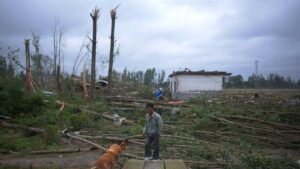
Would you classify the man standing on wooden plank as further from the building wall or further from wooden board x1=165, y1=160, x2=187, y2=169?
the building wall

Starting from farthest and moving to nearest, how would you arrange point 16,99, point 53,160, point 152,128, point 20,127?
point 16,99 → point 20,127 → point 53,160 → point 152,128

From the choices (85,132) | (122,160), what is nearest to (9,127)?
(85,132)

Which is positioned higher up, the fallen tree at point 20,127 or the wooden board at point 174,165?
the wooden board at point 174,165

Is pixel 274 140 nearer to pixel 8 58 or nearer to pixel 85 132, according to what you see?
pixel 85 132

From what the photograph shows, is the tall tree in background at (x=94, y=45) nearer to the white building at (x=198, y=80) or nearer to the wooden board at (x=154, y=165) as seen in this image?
the white building at (x=198, y=80)

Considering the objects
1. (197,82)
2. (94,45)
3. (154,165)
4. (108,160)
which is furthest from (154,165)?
(197,82)

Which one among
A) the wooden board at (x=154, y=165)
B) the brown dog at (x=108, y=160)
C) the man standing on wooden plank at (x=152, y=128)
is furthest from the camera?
the man standing on wooden plank at (x=152, y=128)

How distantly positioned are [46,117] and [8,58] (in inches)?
715

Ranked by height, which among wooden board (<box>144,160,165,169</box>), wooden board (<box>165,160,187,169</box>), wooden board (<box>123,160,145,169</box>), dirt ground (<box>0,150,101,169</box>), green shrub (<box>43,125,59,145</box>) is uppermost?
wooden board (<box>165,160,187,169</box>)

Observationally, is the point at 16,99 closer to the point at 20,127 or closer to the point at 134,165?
the point at 20,127

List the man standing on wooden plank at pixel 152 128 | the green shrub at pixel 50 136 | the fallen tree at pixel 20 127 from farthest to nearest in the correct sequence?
the fallen tree at pixel 20 127 < the green shrub at pixel 50 136 < the man standing on wooden plank at pixel 152 128

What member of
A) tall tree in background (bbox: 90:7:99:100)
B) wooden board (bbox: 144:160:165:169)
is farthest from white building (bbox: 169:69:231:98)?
wooden board (bbox: 144:160:165:169)

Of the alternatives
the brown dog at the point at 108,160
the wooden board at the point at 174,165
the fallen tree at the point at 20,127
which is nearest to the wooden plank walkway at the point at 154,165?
the wooden board at the point at 174,165

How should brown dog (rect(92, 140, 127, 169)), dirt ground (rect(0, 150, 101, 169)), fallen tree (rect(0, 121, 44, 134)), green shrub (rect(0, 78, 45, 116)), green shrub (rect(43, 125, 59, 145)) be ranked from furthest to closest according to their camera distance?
green shrub (rect(0, 78, 45, 116))
fallen tree (rect(0, 121, 44, 134))
green shrub (rect(43, 125, 59, 145))
dirt ground (rect(0, 150, 101, 169))
brown dog (rect(92, 140, 127, 169))
